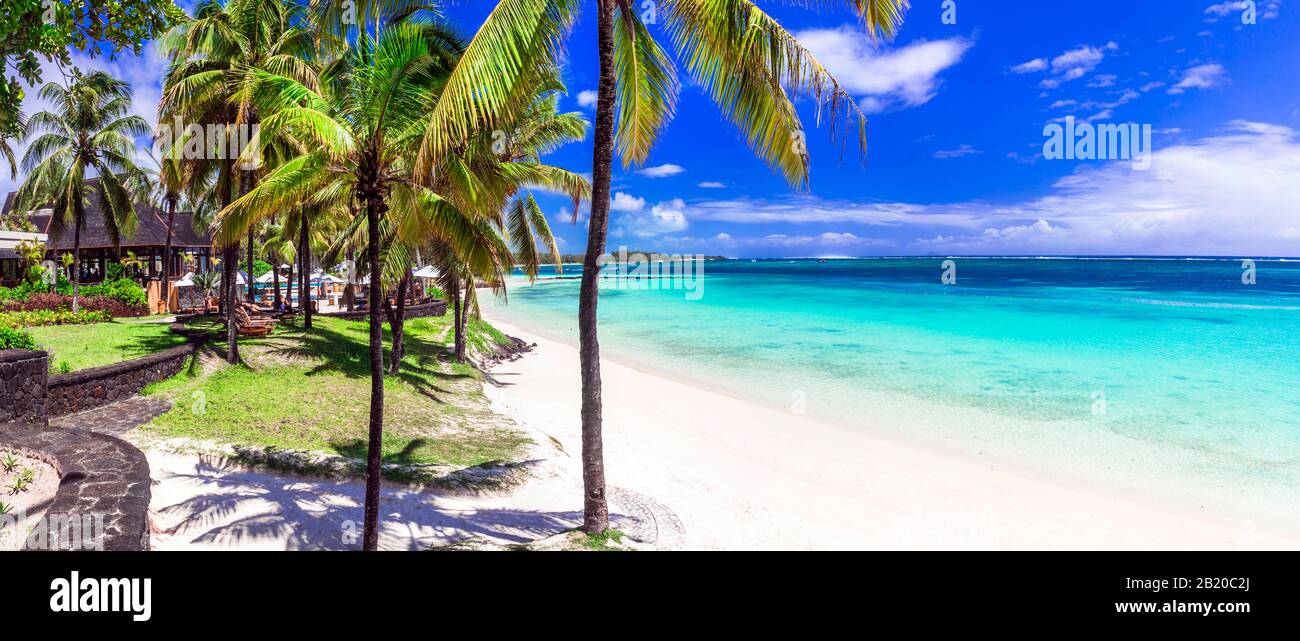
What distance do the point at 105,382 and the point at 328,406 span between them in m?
3.73

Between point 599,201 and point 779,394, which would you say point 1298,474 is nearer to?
point 779,394

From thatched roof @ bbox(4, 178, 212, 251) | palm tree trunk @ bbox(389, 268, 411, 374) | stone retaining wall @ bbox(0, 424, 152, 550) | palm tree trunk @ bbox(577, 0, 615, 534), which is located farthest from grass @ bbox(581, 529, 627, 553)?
thatched roof @ bbox(4, 178, 212, 251)

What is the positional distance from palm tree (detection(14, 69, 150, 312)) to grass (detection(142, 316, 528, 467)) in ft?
30.4

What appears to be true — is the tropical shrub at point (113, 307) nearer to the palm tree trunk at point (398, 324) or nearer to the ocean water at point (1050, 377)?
the palm tree trunk at point (398, 324)

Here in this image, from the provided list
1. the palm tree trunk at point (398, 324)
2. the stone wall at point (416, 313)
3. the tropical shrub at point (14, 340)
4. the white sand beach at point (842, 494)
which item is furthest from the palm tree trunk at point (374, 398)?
the stone wall at point (416, 313)

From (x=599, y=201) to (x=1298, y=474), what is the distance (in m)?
15.6

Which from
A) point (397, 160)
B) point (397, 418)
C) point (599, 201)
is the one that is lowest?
point (397, 418)

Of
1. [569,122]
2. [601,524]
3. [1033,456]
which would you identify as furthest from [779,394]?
[601,524]

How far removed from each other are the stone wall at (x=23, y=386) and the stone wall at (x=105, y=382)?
310mm

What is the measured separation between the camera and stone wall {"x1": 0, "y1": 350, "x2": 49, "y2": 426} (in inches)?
326

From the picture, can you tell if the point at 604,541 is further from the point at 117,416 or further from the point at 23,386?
the point at 117,416

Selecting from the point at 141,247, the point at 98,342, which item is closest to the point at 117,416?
the point at 98,342

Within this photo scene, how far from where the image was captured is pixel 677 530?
28.0 ft

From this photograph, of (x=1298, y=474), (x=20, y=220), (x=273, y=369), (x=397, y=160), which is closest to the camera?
(x=397, y=160)
